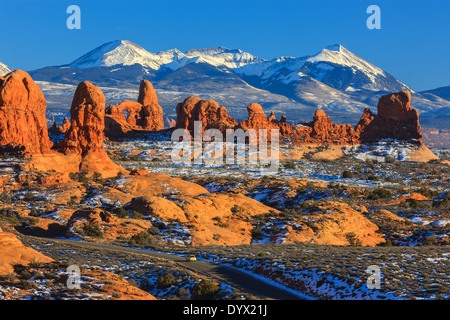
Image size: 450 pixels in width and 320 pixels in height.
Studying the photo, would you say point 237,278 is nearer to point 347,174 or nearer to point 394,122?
point 347,174

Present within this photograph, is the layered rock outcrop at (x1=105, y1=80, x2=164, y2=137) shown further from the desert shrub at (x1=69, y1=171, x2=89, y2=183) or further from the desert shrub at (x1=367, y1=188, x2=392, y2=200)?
the desert shrub at (x1=367, y1=188, x2=392, y2=200)

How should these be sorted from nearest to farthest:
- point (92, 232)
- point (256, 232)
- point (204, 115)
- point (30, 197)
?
point (92, 232)
point (256, 232)
point (30, 197)
point (204, 115)

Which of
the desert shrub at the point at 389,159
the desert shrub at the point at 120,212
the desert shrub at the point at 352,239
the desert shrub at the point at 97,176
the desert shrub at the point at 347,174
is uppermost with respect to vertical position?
the desert shrub at the point at 389,159

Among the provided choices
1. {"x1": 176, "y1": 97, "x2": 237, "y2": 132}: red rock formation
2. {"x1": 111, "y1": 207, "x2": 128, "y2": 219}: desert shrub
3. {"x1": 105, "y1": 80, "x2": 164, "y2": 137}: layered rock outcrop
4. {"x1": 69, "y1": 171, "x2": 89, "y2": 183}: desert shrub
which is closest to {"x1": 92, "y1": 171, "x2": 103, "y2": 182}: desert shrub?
{"x1": 69, "y1": 171, "x2": 89, "y2": 183}: desert shrub

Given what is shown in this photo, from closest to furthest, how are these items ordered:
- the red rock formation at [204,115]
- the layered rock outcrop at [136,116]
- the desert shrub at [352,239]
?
the desert shrub at [352,239], the red rock formation at [204,115], the layered rock outcrop at [136,116]

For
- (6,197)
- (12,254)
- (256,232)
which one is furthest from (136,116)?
(12,254)

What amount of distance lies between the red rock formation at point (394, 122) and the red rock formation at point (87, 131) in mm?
72313

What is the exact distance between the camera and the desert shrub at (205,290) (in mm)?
25500

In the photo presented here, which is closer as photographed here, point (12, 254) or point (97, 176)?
point (12, 254)

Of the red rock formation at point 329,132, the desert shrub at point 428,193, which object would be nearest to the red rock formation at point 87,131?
Result: the desert shrub at point 428,193

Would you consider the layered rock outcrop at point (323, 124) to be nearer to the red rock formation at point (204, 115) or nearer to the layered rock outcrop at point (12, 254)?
the red rock formation at point (204, 115)

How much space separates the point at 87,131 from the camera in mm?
65562

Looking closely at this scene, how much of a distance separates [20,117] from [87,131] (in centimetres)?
750
